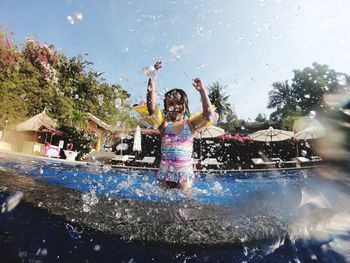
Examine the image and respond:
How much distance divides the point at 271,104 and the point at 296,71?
10.4 m

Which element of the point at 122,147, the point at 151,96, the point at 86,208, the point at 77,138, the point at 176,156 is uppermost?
the point at 77,138

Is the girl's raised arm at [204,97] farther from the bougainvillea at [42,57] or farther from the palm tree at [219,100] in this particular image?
the palm tree at [219,100]

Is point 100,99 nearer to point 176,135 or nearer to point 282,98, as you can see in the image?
point 176,135

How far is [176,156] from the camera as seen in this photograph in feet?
12.5

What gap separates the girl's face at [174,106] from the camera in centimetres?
401

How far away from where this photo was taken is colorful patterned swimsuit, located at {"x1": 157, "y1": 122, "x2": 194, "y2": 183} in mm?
3752

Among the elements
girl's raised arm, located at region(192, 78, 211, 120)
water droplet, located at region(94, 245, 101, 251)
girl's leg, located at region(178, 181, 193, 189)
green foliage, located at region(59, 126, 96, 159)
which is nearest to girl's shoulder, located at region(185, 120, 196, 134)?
girl's raised arm, located at region(192, 78, 211, 120)

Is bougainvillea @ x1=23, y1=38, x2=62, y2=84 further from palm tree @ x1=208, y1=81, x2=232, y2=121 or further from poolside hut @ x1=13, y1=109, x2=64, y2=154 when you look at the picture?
palm tree @ x1=208, y1=81, x2=232, y2=121

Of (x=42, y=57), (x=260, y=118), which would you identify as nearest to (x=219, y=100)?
(x=260, y=118)

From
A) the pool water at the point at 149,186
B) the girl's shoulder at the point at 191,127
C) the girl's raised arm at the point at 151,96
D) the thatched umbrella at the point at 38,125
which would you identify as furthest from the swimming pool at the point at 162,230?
the thatched umbrella at the point at 38,125

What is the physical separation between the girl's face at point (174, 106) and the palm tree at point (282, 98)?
61.0 m

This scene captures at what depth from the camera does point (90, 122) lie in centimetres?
2527

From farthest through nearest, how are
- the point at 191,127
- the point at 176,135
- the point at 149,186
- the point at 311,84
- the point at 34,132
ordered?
the point at 311,84 → the point at 34,132 → the point at 149,186 → the point at 191,127 → the point at 176,135

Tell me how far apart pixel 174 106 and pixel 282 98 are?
2664 inches
